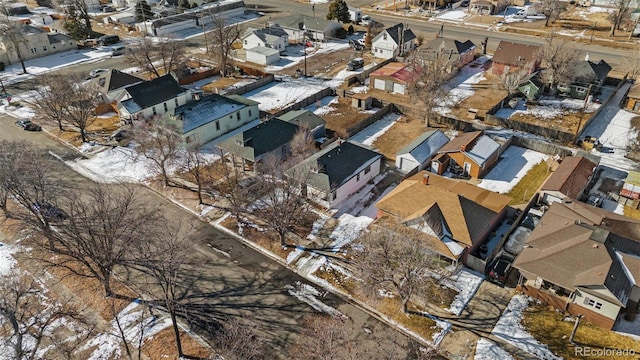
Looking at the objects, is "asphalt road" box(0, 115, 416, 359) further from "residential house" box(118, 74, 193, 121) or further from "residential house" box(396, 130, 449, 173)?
"residential house" box(118, 74, 193, 121)

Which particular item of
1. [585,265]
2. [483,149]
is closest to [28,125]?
[483,149]

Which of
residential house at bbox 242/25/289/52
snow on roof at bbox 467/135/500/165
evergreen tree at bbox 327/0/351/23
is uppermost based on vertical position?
evergreen tree at bbox 327/0/351/23

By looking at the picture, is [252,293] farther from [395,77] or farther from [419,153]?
[395,77]

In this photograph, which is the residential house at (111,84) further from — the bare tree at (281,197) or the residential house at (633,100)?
the residential house at (633,100)
